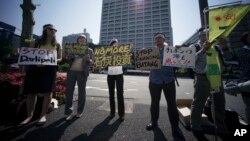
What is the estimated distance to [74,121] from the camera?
4.14 metres

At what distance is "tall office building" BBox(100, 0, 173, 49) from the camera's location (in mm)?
135000

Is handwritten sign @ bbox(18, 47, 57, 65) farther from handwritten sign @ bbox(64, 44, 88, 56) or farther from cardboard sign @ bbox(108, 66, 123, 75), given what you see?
cardboard sign @ bbox(108, 66, 123, 75)

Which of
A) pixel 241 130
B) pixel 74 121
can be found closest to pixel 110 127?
pixel 74 121

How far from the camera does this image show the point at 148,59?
3.84m

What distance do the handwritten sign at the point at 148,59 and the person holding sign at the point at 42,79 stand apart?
2.10m

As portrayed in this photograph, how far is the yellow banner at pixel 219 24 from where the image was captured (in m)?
2.57

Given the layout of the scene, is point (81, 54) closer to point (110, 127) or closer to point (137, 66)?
point (137, 66)

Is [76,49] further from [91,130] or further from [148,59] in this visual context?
[91,130]

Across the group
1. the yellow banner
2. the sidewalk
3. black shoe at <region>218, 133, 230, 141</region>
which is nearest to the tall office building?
the sidewalk

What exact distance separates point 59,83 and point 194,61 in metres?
4.95

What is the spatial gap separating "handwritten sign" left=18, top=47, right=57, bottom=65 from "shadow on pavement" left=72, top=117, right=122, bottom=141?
1882 millimetres

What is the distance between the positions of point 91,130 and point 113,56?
1.96 m

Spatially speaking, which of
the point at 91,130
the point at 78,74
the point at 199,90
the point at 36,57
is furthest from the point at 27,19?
the point at 199,90

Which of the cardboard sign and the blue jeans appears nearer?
the blue jeans
